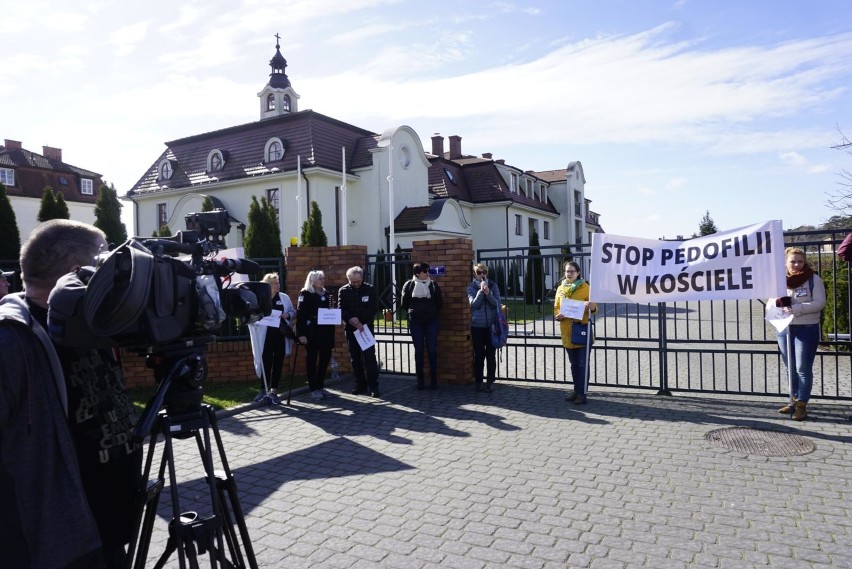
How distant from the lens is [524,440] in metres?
6.45

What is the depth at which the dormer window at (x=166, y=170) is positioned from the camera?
35638mm

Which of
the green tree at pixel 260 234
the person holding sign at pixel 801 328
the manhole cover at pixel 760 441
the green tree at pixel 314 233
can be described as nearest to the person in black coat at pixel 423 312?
the manhole cover at pixel 760 441

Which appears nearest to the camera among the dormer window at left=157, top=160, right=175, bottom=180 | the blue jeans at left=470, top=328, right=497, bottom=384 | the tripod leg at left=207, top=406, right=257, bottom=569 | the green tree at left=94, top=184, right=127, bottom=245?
the tripod leg at left=207, top=406, right=257, bottom=569

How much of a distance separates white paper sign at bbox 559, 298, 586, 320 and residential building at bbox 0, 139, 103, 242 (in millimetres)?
45159

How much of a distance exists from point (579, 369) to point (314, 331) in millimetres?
3777

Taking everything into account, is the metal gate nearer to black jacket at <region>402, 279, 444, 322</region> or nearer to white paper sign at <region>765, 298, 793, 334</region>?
white paper sign at <region>765, 298, 793, 334</region>

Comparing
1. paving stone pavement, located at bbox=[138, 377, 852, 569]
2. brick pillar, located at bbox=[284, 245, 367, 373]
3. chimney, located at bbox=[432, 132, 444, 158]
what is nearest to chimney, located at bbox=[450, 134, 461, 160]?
chimney, located at bbox=[432, 132, 444, 158]

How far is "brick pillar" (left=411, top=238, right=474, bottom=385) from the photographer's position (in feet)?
31.2

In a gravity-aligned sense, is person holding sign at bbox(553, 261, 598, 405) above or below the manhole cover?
above

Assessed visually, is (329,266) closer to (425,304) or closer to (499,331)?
(425,304)

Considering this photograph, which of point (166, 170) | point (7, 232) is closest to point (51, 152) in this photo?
point (166, 170)

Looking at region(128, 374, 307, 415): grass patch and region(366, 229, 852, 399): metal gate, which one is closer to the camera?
region(366, 229, 852, 399): metal gate

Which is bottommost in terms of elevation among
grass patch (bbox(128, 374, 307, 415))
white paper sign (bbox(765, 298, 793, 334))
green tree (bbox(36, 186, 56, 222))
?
grass patch (bbox(128, 374, 307, 415))

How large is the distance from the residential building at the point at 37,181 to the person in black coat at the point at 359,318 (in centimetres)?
4282
